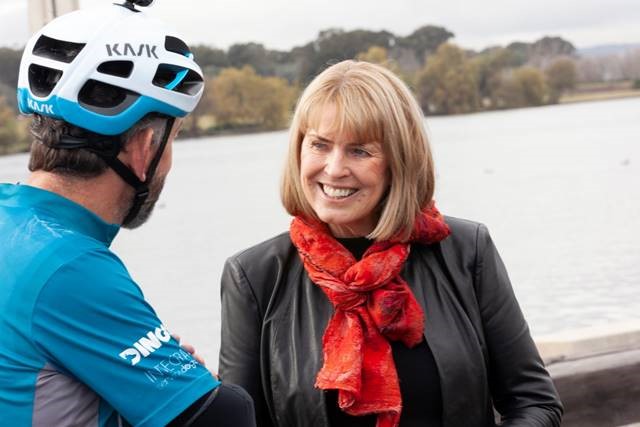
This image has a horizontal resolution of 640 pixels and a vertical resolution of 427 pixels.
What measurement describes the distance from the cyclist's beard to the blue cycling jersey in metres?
0.21

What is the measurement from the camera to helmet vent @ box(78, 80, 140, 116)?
197 centimetres

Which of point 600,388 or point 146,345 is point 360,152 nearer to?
point 146,345

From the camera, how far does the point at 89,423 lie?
5.99ft

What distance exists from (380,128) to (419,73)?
27.4 m

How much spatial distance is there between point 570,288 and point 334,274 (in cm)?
1350

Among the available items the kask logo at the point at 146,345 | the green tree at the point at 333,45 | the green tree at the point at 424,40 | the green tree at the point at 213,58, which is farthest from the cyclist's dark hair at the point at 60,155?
the green tree at the point at 424,40

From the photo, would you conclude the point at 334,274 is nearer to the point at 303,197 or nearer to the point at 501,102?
the point at 303,197

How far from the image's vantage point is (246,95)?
2425 centimetres

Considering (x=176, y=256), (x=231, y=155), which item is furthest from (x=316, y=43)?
(x=231, y=155)

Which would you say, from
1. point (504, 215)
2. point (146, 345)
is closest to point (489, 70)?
point (504, 215)

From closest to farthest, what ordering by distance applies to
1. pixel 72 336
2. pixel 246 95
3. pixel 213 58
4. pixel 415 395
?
pixel 72 336, pixel 415 395, pixel 213 58, pixel 246 95

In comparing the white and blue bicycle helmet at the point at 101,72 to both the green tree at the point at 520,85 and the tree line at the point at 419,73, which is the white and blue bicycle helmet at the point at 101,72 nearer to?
the tree line at the point at 419,73

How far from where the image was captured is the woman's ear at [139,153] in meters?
2.01

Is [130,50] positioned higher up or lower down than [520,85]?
higher up
